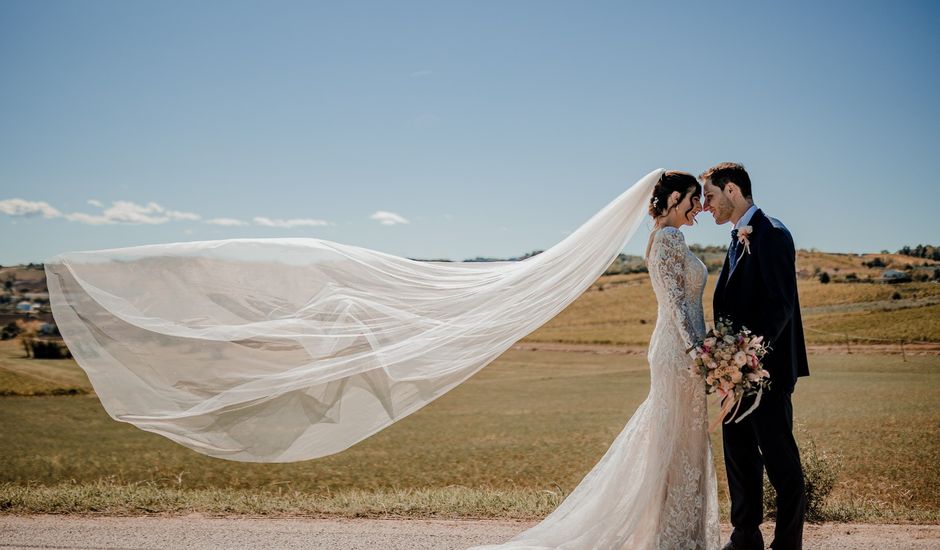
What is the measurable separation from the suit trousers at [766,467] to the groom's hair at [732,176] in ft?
4.60

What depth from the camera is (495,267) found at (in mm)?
5625

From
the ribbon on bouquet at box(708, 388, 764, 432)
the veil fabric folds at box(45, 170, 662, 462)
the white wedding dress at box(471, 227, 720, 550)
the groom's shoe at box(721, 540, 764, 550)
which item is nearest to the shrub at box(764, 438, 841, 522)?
the groom's shoe at box(721, 540, 764, 550)

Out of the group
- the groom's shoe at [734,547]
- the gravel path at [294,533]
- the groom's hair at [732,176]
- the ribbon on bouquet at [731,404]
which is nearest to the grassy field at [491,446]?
the gravel path at [294,533]

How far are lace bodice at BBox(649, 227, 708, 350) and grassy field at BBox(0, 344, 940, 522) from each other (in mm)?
2333

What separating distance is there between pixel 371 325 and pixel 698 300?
250 centimetres

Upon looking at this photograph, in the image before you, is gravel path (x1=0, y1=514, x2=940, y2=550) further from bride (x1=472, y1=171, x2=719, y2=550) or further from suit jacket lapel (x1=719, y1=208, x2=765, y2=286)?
suit jacket lapel (x1=719, y1=208, x2=765, y2=286)

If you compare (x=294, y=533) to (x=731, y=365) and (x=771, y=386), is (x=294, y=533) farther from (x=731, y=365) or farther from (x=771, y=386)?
(x=771, y=386)

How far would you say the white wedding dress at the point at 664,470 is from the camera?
4355mm

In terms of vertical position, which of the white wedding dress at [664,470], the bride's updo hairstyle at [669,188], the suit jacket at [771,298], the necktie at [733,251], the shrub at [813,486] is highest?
the bride's updo hairstyle at [669,188]

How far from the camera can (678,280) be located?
175 inches

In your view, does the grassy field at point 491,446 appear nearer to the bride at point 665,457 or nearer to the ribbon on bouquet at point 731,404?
the bride at point 665,457

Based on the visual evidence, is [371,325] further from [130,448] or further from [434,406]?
[434,406]

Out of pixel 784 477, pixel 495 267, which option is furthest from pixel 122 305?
pixel 784 477

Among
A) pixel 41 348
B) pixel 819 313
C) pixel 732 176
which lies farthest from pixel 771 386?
pixel 41 348
